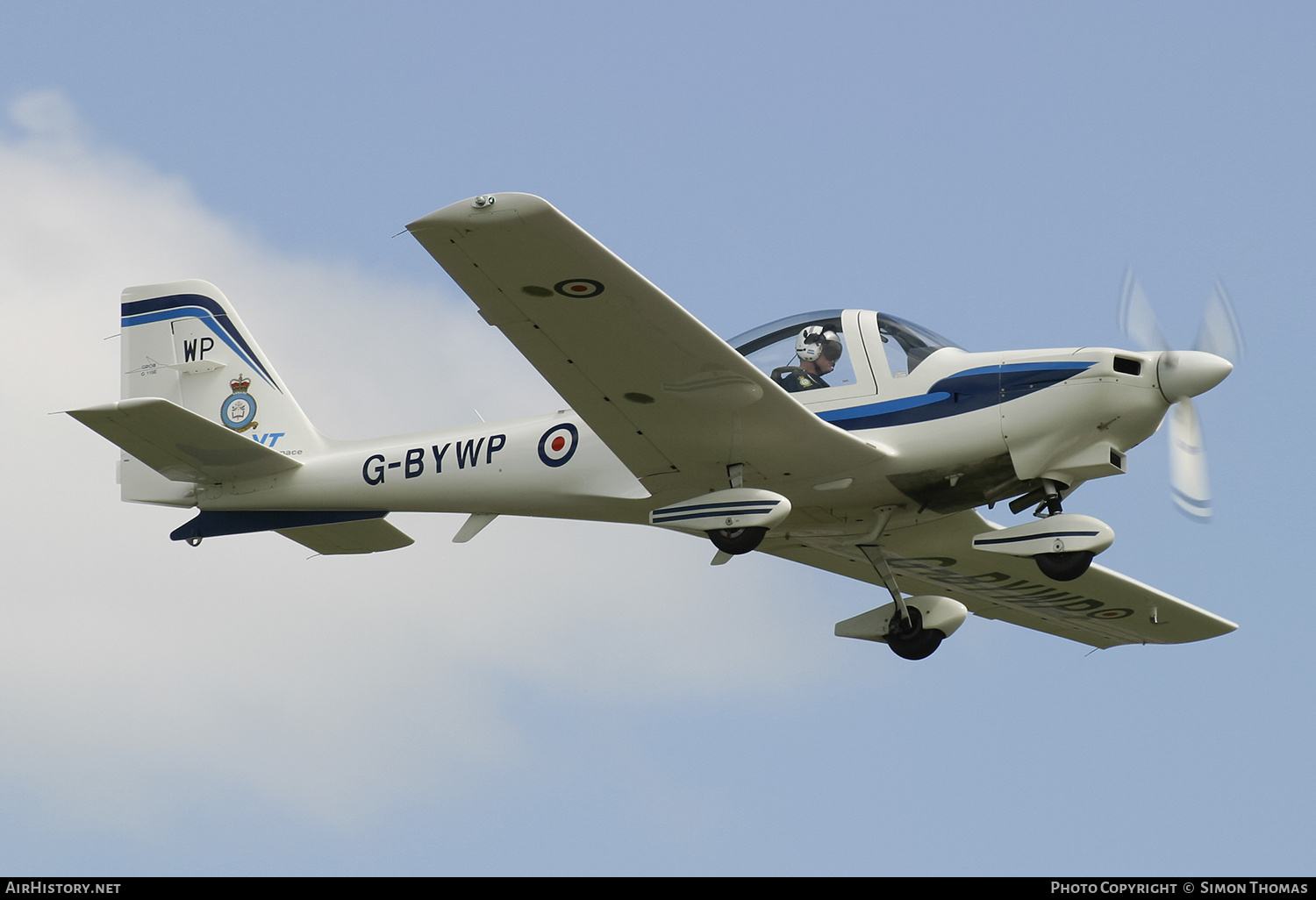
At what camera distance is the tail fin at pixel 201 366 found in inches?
609

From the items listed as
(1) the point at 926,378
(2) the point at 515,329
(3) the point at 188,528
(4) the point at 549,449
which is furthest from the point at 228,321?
(1) the point at 926,378

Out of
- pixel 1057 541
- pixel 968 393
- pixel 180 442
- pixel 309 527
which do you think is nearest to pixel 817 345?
pixel 968 393

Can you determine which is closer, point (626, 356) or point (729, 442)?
point (626, 356)

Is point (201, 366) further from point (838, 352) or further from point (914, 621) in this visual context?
point (914, 621)

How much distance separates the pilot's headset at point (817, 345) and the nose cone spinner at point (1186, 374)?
8.14 ft

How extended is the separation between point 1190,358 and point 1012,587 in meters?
4.29

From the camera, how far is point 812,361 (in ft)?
40.3

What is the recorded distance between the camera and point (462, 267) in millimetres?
10344

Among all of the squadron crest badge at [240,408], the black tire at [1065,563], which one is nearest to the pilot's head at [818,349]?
the black tire at [1065,563]

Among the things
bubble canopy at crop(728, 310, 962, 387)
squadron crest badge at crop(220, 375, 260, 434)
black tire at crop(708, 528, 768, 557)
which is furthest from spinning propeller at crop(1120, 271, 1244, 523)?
squadron crest badge at crop(220, 375, 260, 434)

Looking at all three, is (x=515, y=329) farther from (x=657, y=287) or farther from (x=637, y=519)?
(x=637, y=519)

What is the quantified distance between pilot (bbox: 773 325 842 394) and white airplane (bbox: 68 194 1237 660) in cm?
2

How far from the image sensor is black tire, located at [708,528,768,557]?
1176 centimetres

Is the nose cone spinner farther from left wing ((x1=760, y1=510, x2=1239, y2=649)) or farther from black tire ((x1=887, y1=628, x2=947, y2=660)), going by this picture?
black tire ((x1=887, y1=628, x2=947, y2=660))
